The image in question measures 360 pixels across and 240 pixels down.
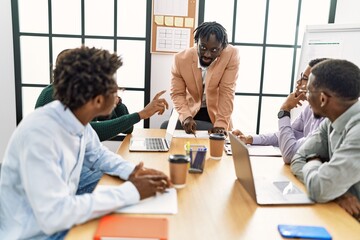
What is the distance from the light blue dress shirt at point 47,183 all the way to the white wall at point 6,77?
2703 mm

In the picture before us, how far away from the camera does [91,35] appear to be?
139 inches

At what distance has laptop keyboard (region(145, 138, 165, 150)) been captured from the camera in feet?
6.06

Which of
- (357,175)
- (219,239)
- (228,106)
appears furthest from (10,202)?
(228,106)

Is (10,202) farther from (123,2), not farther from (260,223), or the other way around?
(123,2)

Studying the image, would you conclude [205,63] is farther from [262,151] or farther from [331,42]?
[331,42]

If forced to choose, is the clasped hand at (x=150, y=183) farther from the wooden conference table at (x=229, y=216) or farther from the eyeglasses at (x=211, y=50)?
the eyeglasses at (x=211, y=50)

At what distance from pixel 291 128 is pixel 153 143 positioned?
0.76 m

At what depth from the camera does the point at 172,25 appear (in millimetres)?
3436

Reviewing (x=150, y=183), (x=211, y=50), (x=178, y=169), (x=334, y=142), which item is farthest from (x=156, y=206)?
(x=211, y=50)

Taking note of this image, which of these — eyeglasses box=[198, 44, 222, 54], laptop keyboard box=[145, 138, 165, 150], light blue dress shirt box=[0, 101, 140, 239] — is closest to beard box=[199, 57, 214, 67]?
eyeglasses box=[198, 44, 222, 54]

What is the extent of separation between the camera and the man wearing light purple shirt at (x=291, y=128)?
1685 mm

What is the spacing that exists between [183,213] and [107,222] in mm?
240

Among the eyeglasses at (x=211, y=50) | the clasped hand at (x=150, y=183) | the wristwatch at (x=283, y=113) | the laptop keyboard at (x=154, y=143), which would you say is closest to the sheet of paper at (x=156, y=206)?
the clasped hand at (x=150, y=183)

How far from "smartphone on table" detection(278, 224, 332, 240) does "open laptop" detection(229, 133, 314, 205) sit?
0.56ft
